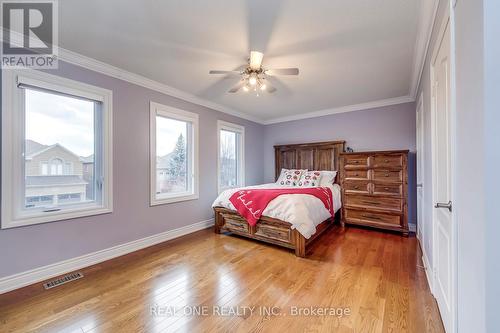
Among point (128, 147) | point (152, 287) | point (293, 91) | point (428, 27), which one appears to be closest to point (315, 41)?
point (428, 27)

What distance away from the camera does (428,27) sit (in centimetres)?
182

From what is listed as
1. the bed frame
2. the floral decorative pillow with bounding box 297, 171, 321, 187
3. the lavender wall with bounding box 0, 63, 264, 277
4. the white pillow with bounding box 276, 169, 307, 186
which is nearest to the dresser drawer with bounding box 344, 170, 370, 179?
the bed frame

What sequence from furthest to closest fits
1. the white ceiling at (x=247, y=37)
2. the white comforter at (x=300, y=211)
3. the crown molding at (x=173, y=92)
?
the white comforter at (x=300, y=211) → the crown molding at (x=173, y=92) → the white ceiling at (x=247, y=37)

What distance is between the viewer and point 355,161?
3.85m

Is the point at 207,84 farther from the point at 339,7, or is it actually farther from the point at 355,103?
the point at 355,103

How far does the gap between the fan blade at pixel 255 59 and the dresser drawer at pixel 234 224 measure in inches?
87.9

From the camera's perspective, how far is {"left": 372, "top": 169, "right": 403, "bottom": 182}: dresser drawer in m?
3.44

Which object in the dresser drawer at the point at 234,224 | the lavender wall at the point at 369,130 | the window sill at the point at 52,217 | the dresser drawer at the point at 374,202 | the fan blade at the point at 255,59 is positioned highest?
the fan blade at the point at 255,59

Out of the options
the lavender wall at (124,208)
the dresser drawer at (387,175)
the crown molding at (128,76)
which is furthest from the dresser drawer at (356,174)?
the crown molding at (128,76)

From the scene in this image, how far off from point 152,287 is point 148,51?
253 cm

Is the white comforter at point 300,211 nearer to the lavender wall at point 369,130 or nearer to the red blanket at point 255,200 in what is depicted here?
the red blanket at point 255,200

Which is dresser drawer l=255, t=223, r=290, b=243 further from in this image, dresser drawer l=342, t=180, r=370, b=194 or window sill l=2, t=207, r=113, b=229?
window sill l=2, t=207, r=113, b=229

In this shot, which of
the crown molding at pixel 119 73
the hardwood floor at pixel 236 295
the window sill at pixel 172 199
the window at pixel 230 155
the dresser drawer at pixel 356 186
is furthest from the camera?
the window at pixel 230 155

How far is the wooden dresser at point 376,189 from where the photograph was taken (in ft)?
11.2
